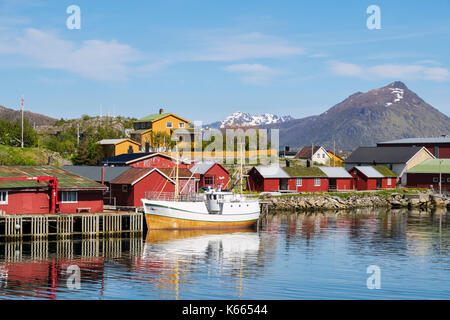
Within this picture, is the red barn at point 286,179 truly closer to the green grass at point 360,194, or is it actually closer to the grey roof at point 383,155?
the green grass at point 360,194

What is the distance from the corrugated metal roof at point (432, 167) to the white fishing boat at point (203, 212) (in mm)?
59650

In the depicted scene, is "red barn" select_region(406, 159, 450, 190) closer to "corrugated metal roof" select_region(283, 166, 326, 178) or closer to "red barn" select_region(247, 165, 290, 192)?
"corrugated metal roof" select_region(283, 166, 326, 178)

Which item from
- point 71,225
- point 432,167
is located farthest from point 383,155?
point 71,225

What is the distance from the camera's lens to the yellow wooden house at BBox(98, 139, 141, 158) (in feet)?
348

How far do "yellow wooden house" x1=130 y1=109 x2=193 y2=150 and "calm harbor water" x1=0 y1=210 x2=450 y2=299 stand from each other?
61613 mm

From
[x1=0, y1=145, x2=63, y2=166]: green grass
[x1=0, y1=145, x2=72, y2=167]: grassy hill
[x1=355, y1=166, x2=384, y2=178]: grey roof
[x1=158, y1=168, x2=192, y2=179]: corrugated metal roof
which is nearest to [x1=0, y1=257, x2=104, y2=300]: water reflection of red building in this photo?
[x1=158, y1=168, x2=192, y2=179]: corrugated metal roof

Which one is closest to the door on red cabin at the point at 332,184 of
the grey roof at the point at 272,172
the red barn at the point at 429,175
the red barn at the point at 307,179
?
the red barn at the point at 307,179

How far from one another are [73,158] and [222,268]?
6388 cm

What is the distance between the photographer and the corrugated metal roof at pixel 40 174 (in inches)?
2149

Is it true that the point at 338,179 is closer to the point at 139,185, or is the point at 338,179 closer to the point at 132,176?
the point at 132,176

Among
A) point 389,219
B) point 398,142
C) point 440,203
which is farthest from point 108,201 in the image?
point 398,142

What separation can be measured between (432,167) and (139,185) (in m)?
70.2

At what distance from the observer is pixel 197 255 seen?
160ft
